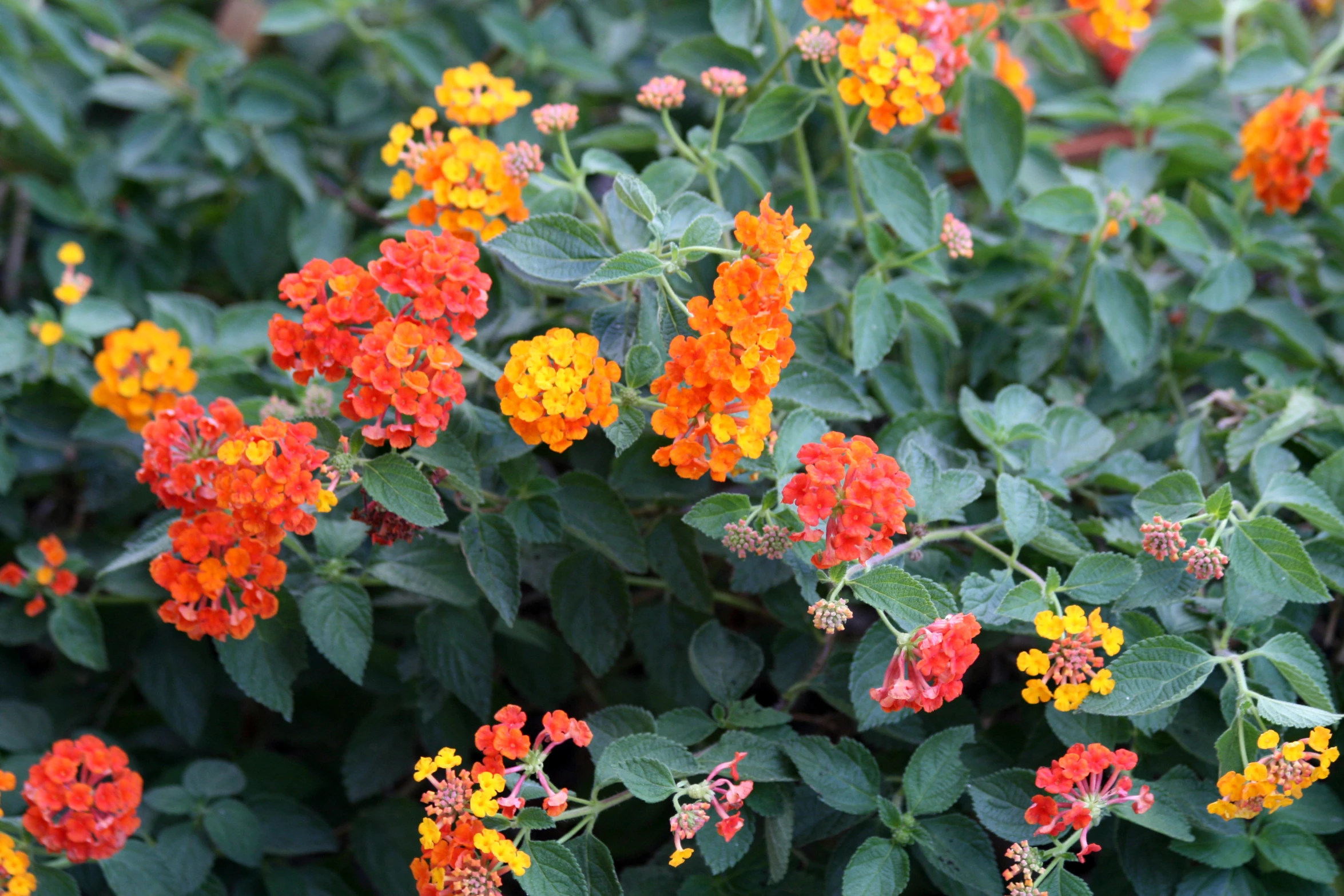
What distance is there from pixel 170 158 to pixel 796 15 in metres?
1.39

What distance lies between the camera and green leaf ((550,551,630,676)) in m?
1.43

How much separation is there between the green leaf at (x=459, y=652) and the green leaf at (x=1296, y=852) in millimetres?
960

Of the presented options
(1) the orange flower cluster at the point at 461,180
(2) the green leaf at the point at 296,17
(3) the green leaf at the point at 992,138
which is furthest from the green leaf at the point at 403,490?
(2) the green leaf at the point at 296,17

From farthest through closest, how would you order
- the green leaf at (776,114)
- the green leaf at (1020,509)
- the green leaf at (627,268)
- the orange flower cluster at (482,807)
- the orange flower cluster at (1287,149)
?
the orange flower cluster at (1287,149) → the green leaf at (776,114) → the green leaf at (1020,509) → the green leaf at (627,268) → the orange flower cluster at (482,807)

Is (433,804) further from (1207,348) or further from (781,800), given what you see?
(1207,348)

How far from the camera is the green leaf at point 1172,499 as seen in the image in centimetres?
125

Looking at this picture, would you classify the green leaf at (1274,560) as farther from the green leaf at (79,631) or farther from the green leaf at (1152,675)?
the green leaf at (79,631)

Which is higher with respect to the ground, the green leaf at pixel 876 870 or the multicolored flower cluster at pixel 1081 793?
the multicolored flower cluster at pixel 1081 793

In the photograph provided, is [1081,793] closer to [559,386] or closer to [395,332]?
[559,386]

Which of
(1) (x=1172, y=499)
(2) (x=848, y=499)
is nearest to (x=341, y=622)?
(2) (x=848, y=499)

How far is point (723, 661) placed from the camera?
1.36 m

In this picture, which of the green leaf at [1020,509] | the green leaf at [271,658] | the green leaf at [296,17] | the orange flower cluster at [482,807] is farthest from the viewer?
the green leaf at [296,17]

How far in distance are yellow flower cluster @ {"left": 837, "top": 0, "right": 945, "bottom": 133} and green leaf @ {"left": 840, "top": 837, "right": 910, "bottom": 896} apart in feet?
2.87

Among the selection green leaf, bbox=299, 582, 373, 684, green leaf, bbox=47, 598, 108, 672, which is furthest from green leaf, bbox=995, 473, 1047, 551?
green leaf, bbox=47, 598, 108, 672
